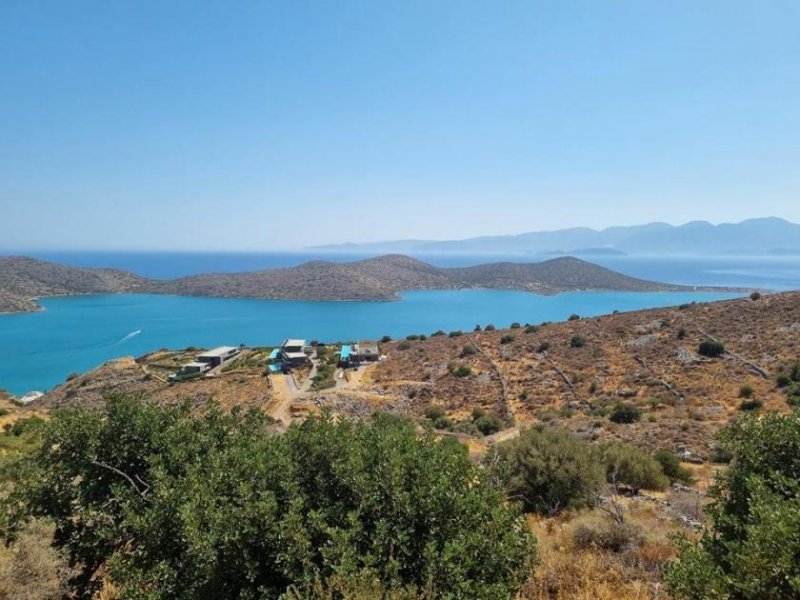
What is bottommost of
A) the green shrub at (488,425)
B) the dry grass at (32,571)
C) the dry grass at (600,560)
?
the green shrub at (488,425)

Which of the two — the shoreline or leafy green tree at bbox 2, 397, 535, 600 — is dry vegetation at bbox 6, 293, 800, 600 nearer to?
leafy green tree at bbox 2, 397, 535, 600

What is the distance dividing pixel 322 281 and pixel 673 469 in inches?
5711

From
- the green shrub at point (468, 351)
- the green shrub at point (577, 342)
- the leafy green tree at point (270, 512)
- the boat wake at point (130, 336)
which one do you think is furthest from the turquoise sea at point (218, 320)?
the leafy green tree at point (270, 512)

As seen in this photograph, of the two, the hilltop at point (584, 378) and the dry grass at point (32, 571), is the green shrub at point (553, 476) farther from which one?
the hilltop at point (584, 378)

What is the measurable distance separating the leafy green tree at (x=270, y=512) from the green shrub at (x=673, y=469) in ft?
32.3

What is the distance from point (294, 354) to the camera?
47625 millimetres

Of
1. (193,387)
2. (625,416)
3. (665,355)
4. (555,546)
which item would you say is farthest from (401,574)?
(193,387)

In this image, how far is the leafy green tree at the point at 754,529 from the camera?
3459 millimetres

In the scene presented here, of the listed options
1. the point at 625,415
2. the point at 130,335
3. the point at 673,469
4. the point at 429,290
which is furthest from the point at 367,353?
the point at 429,290

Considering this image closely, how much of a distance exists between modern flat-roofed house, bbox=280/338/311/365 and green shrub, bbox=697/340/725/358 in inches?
1343

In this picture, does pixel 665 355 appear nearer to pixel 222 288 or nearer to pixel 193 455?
pixel 193 455

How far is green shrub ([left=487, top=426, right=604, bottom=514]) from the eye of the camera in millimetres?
9500

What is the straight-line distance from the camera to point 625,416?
66.5 ft

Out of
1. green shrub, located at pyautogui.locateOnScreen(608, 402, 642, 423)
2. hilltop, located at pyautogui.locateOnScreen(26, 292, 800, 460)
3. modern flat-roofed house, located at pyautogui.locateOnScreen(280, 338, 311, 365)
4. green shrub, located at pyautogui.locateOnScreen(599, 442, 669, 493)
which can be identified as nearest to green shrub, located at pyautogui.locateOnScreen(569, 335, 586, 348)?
hilltop, located at pyautogui.locateOnScreen(26, 292, 800, 460)
